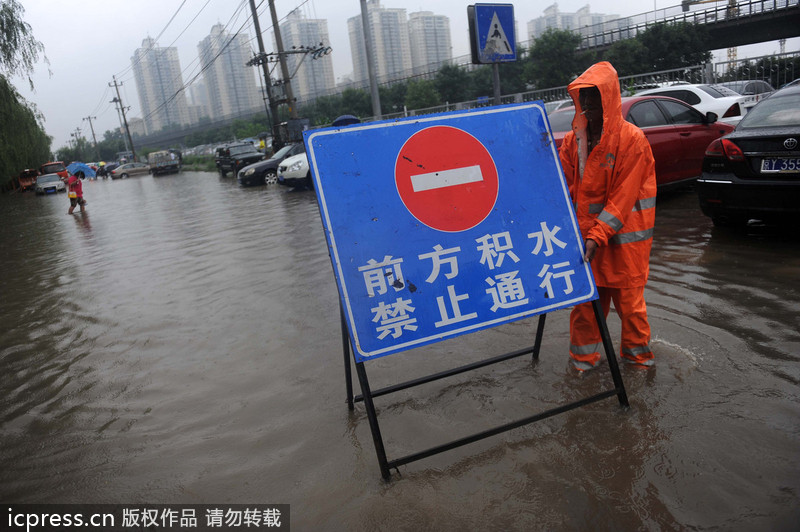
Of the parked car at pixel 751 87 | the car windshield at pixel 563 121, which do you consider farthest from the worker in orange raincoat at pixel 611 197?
the parked car at pixel 751 87

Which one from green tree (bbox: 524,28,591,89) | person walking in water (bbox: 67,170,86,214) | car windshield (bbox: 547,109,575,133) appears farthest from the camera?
green tree (bbox: 524,28,591,89)

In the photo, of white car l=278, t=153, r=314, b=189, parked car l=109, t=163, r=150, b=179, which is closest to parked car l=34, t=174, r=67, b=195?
parked car l=109, t=163, r=150, b=179

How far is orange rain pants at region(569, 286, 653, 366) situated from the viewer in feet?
10.2

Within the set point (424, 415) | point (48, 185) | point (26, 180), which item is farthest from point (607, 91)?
point (26, 180)

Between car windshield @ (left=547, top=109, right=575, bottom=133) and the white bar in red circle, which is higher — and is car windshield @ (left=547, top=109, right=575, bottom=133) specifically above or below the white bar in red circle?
above

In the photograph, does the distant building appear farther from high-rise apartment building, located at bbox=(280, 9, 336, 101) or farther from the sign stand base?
the sign stand base

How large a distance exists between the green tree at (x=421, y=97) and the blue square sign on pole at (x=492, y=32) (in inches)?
1417

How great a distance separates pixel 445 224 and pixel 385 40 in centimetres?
6613

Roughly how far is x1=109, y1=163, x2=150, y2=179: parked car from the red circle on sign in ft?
175

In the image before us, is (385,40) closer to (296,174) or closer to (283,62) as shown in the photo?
(283,62)

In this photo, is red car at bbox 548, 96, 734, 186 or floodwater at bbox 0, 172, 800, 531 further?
red car at bbox 548, 96, 734, 186

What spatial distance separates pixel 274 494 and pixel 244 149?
28.9m

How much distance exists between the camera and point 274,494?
2.52 m

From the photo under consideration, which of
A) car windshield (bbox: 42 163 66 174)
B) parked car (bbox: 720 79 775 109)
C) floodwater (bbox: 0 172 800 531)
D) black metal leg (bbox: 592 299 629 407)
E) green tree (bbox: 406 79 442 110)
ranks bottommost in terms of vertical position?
floodwater (bbox: 0 172 800 531)
